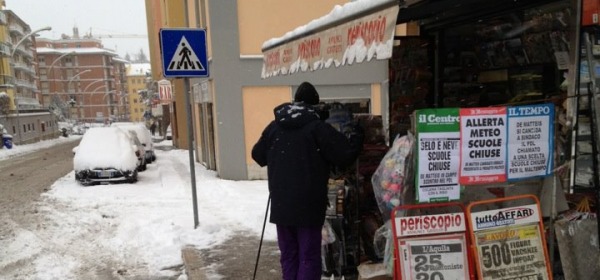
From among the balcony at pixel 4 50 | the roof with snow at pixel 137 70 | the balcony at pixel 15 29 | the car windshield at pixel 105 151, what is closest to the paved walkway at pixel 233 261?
the car windshield at pixel 105 151

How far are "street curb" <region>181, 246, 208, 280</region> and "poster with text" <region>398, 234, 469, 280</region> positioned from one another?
8.19ft

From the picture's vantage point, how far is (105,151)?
13.1m

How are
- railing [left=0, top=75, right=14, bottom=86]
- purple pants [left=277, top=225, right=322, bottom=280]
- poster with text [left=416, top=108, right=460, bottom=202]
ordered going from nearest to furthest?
poster with text [left=416, top=108, right=460, bottom=202], purple pants [left=277, top=225, right=322, bottom=280], railing [left=0, top=75, right=14, bottom=86]

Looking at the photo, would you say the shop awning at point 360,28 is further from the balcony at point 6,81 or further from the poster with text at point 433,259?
the balcony at point 6,81

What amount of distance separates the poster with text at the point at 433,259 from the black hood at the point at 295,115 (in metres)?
1.23

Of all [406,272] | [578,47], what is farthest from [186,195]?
[578,47]

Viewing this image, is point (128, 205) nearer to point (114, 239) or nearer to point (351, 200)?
point (114, 239)

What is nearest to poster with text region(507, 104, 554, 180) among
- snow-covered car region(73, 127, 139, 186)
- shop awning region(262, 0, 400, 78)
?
shop awning region(262, 0, 400, 78)

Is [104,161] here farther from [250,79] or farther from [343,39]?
[343,39]

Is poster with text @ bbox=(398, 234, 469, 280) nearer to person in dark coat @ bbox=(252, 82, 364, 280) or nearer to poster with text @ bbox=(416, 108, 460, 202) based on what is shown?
poster with text @ bbox=(416, 108, 460, 202)

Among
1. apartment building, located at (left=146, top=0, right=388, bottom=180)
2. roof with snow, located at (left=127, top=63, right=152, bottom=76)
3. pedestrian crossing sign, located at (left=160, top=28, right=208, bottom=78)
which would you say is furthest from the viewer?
roof with snow, located at (left=127, top=63, right=152, bottom=76)

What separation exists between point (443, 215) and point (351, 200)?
1.12 meters

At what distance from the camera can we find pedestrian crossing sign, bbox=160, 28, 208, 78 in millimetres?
6219

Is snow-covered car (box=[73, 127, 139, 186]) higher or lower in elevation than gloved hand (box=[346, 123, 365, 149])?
lower
